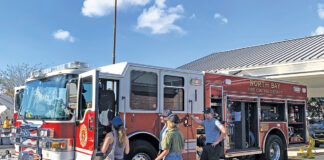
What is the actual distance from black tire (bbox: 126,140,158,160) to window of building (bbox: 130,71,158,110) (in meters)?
0.76

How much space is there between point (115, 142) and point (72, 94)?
2.10 metres

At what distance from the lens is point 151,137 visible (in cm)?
692

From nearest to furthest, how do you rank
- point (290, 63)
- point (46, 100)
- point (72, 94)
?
1. point (72, 94)
2. point (46, 100)
3. point (290, 63)

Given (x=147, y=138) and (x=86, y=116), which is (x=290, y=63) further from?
(x=86, y=116)

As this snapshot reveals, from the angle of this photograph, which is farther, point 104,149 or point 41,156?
point 41,156

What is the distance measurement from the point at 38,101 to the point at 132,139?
2.29 meters

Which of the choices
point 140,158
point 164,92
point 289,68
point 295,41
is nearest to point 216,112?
point 164,92

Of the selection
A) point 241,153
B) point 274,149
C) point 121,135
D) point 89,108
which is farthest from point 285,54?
point 121,135

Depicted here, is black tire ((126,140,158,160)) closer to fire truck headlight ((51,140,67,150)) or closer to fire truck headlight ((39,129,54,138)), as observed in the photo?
fire truck headlight ((51,140,67,150))

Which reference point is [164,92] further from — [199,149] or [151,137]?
[199,149]

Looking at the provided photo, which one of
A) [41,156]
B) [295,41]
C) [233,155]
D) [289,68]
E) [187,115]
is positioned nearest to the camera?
[41,156]

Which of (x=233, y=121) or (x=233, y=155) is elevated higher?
(x=233, y=121)

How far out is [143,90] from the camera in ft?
22.8

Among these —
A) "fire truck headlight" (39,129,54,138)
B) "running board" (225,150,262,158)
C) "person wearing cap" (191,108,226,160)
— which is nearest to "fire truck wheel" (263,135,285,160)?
"running board" (225,150,262,158)
